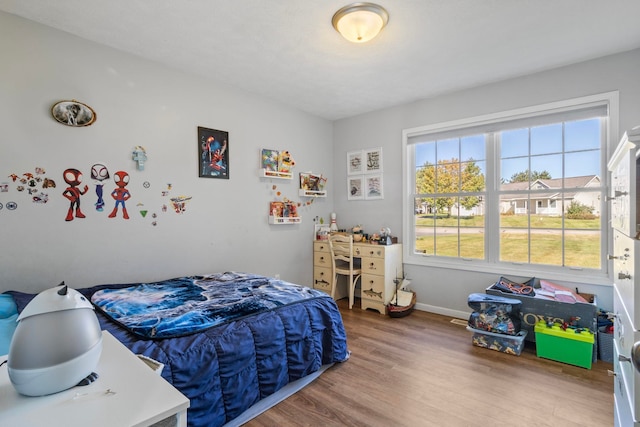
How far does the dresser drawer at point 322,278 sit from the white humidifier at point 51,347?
325 cm

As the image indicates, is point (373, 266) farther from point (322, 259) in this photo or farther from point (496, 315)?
point (496, 315)

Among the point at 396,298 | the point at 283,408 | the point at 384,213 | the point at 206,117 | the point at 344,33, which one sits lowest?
the point at 283,408

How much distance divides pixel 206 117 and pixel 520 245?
133 inches

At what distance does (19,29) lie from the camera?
6.73 ft

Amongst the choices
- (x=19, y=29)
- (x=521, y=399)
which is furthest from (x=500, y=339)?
(x=19, y=29)

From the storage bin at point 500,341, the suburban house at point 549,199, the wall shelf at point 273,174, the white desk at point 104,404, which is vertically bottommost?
the storage bin at point 500,341

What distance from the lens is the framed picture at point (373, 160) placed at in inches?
157

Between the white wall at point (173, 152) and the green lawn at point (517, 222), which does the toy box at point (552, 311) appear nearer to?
the white wall at point (173, 152)

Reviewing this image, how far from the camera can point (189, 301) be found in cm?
207

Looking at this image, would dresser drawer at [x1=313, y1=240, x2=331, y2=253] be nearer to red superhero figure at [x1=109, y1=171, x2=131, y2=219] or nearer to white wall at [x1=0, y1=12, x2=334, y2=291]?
white wall at [x1=0, y1=12, x2=334, y2=291]

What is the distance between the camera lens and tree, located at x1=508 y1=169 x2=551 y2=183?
2963 millimetres

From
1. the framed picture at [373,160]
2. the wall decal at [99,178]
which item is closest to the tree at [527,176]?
the framed picture at [373,160]

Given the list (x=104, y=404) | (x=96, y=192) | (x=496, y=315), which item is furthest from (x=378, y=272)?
(x=104, y=404)

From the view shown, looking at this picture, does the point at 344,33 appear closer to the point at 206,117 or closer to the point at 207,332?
the point at 206,117
